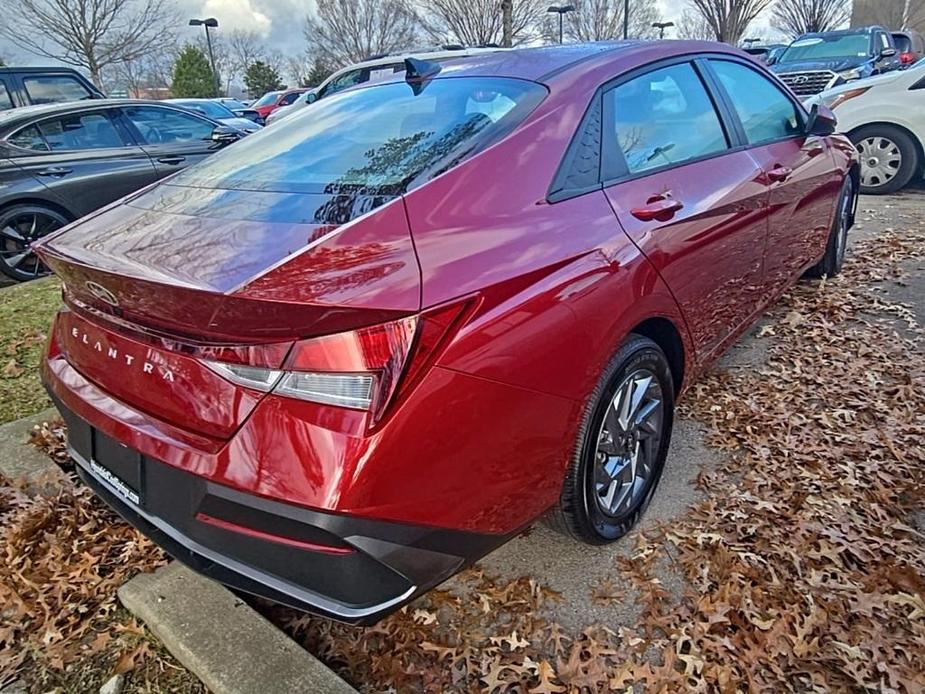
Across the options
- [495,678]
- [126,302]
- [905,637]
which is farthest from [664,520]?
[126,302]

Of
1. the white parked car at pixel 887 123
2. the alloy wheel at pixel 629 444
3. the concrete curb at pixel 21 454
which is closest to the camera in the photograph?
the alloy wheel at pixel 629 444

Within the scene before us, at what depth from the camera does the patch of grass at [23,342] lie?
11.3ft

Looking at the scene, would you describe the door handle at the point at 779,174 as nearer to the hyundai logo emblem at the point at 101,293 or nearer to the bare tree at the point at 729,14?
the hyundai logo emblem at the point at 101,293

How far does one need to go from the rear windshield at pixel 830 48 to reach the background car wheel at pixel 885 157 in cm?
673

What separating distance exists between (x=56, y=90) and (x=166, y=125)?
253 cm

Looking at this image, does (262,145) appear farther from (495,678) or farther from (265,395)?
(495,678)

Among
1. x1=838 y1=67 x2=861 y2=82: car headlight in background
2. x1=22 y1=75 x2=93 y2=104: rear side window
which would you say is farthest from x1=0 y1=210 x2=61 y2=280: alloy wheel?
x1=838 y1=67 x2=861 y2=82: car headlight in background

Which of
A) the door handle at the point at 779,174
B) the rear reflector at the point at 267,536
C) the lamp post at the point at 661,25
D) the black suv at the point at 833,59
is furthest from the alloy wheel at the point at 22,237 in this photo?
the lamp post at the point at 661,25

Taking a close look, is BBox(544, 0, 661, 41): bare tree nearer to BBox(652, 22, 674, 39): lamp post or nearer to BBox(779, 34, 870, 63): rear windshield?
BBox(652, 22, 674, 39): lamp post

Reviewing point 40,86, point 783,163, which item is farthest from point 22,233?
point 783,163

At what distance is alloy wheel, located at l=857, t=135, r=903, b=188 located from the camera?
296 inches

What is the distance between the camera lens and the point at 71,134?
6113 mm

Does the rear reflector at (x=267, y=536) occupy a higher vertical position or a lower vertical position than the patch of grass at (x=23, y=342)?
higher

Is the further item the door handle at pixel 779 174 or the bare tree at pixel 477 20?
the bare tree at pixel 477 20
